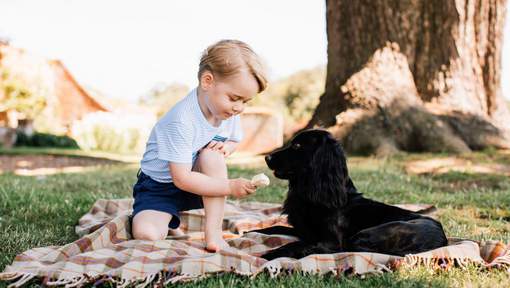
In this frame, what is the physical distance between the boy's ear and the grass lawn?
108cm

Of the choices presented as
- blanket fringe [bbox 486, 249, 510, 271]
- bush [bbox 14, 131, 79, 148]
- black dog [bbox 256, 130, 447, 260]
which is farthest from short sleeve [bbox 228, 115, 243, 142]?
bush [bbox 14, 131, 79, 148]

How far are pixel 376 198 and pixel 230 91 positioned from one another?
8.61 feet

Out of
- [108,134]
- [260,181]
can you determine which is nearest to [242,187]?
[260,181]

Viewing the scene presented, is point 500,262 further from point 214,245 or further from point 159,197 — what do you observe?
point 159,197

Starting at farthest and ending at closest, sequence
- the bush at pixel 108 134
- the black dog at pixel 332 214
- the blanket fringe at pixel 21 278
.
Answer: the bush at pixel 108 134 → the black dog at pixel 332 214 → the blanket fringe at pixel 21 278

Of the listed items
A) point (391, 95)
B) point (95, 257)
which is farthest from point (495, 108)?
point (95, 257)

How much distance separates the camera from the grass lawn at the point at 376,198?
8.11ft

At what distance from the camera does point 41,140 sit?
19.9m

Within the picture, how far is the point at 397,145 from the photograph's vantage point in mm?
7871

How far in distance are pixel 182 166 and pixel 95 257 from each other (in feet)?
2.19

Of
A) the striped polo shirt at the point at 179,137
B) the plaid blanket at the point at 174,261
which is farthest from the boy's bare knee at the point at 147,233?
the striped polo shirt at the point at 179,137

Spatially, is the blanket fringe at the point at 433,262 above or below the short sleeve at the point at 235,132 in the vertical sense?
below

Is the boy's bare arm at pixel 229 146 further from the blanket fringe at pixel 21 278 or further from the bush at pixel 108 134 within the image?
the bush at pixel 108 134

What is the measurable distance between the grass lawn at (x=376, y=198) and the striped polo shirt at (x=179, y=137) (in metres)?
0.73
